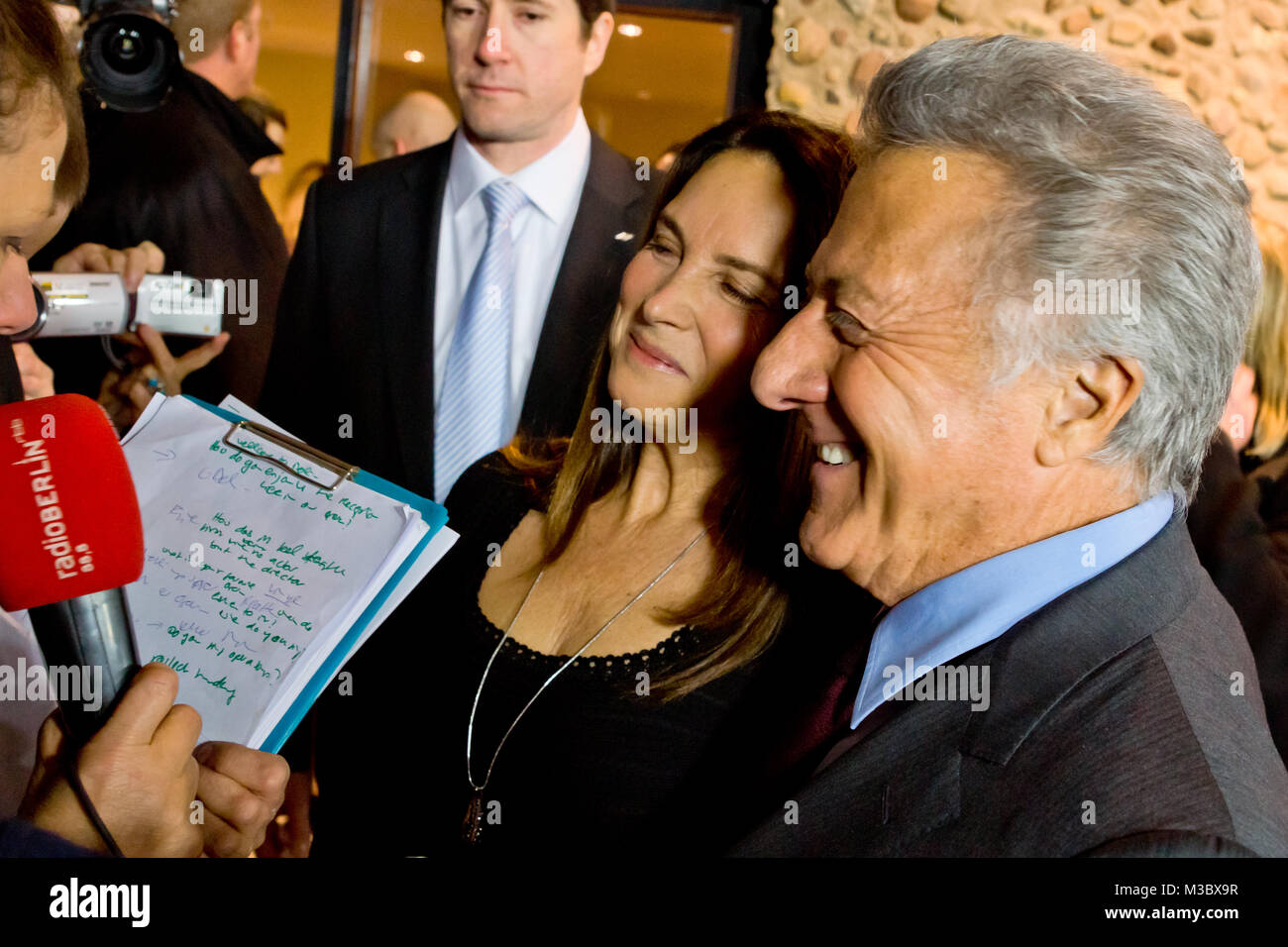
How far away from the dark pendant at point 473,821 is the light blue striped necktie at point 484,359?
2.82ft

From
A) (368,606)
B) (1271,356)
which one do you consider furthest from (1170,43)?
(368,606)

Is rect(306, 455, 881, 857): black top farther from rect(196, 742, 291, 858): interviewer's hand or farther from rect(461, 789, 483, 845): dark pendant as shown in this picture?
rect(196, 742, 291, 858): interviewer's hand

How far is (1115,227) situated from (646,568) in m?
0.70

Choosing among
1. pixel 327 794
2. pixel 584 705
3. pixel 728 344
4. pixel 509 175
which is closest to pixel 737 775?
pixel 584 705

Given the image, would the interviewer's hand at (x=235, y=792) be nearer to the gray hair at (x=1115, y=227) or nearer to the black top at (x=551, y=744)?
the black top at (x=551, y=744)

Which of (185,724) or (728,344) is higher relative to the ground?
(728,344)

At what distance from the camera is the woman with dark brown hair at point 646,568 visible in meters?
1.24

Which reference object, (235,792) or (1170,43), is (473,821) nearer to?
(235,792)

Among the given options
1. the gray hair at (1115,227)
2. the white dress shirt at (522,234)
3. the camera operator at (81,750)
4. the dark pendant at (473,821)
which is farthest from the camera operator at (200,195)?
the gray hair at (1115,227)

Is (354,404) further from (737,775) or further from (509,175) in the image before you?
(737,775)

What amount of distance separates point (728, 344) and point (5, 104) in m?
0.81

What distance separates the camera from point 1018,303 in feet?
3.12

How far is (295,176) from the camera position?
2.21m

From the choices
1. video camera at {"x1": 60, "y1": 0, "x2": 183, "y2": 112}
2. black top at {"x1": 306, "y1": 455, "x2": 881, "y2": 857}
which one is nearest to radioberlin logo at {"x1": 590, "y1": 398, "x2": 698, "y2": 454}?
black top at {"x1": 306, "y1": 455, "x2": 881, "y2": 857}
